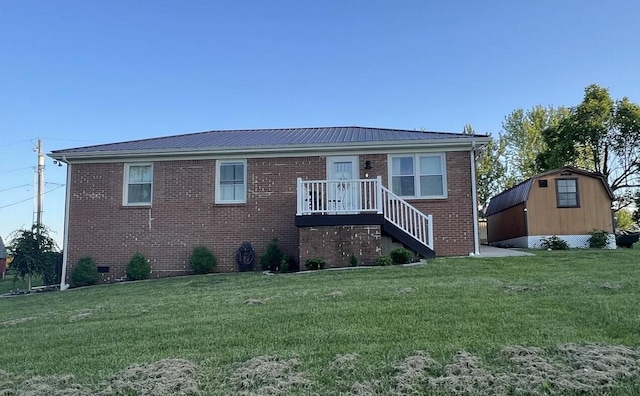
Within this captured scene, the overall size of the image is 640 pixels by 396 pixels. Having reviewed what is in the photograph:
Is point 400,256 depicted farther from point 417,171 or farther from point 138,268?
point 138,268

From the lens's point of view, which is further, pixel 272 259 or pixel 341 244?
Answer: pixel 272 259

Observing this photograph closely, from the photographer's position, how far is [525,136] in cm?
2948

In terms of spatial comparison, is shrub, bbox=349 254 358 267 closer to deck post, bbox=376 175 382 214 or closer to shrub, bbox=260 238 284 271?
deck post, bbox=376 175 382 214

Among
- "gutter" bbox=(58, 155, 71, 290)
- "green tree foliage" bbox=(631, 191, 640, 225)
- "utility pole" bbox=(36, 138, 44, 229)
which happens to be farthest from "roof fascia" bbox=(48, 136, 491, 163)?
"green tree foliage" bbox=(631, 191, 640, 225)

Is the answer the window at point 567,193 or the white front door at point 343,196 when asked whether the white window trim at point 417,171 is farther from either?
the window at point 567,193

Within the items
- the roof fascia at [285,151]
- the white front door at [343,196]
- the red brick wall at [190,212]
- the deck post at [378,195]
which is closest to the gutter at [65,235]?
the red brick wall at [190,212]

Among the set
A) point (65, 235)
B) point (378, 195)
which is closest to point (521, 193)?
point (378, 195)

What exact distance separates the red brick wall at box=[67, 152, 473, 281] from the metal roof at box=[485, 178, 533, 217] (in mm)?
5680

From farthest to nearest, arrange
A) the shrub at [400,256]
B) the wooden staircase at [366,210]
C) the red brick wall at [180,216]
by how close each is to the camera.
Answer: the red brick wall at [180,216] < the wooden staircase at [366,210] < the shrub at [400,256]

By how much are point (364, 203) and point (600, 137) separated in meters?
19.1

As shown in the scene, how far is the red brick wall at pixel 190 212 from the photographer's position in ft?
39.2

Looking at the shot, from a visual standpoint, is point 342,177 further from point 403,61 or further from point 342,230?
point 403,61

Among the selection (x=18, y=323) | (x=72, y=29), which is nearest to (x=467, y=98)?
(x=72, y=29)

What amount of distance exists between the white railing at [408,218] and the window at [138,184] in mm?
6621
